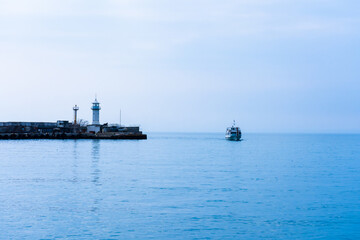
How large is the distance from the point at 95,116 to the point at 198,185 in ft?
350

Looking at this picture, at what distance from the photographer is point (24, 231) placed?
16.7m

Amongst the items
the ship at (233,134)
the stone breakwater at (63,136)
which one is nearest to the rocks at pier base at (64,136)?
the stone breakwater at (63,136)

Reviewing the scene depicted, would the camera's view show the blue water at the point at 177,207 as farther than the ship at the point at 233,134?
No

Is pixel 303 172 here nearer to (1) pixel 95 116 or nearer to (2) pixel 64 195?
(2) pixel 64 195

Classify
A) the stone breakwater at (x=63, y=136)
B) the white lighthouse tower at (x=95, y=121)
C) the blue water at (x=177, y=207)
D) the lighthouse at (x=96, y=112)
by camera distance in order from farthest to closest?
the white lighthouse tower at (x=95, y=121)
the lighthouse at (x=96, y=112)
the stone breakwater at (x=63, y=136)
the blue water at (x=177, y=207)

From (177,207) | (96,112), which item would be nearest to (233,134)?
(96,112)

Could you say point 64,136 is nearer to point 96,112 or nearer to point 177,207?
point 96,112

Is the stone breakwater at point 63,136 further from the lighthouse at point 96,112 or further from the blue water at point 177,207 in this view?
the blue water at point 177,207

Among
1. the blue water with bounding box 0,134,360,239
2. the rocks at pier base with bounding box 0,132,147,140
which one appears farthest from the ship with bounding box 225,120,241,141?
the blue water with bounding box 0,134,360,239

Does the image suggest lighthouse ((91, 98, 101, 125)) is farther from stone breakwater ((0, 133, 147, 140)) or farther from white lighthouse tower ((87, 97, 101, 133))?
stone breakwater ((0, 133, 147, 140))

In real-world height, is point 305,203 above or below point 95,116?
below

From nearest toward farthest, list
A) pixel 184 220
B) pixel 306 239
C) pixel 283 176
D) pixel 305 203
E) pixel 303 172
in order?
pixel 306 239 < pixel 184 220 < pixel 305 203 < pixel 283 176 < pixel 303 172

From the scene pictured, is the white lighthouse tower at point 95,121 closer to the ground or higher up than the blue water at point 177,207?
higher up

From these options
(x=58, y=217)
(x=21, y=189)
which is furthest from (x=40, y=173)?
(x=58, y=217)
